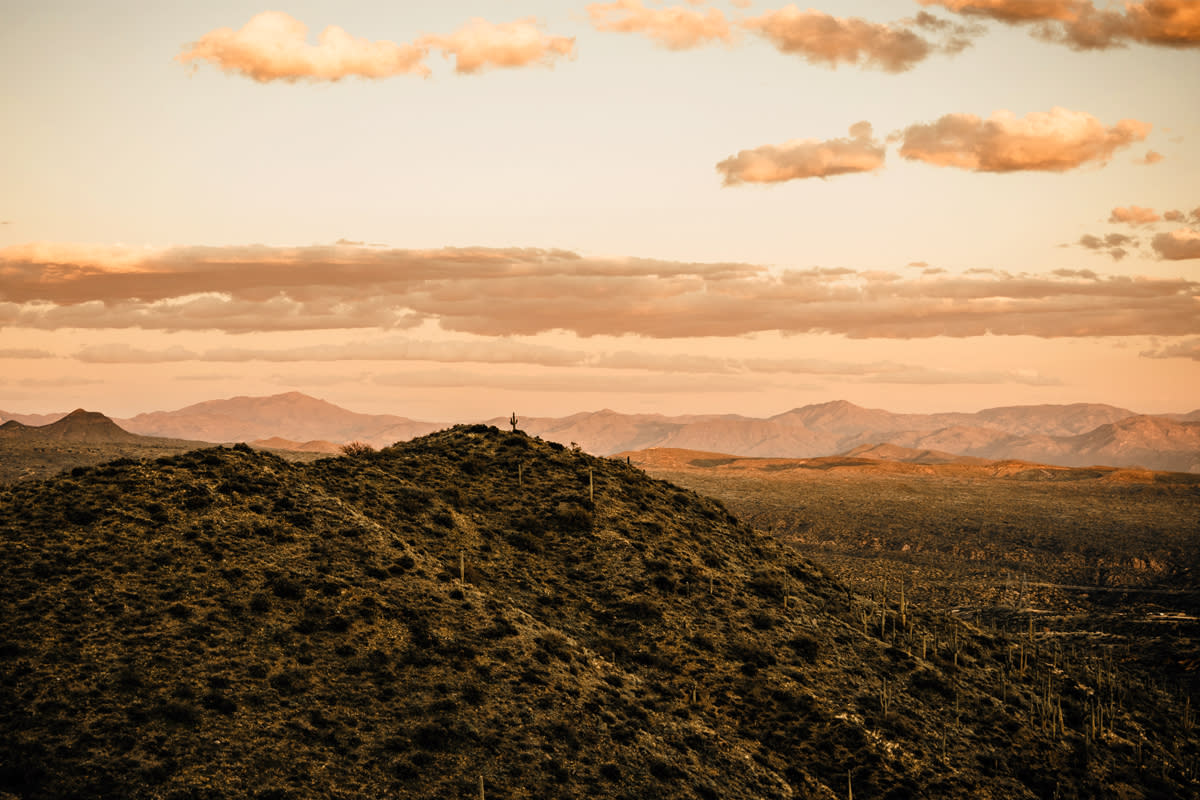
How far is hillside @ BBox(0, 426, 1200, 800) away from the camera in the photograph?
24656 mm

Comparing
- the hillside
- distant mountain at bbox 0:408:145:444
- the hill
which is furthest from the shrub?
distant mountain at bbox 0:408:145:444

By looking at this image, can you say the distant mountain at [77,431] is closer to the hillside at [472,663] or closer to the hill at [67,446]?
the hill at [67,446]

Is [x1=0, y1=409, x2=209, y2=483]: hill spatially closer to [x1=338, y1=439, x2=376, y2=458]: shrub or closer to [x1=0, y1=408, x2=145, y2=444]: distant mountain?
[x1=0, y1=408, x2=145, y2=444]: distant mountain

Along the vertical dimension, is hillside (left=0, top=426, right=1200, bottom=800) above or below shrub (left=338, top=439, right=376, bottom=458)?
below

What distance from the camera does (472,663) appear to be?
31.0 meters

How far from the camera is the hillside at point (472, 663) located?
24.7 meters

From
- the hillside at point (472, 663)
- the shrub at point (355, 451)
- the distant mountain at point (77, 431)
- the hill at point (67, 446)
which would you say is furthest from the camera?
the distant mountain at point (77, 431)

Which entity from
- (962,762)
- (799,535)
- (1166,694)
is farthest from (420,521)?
(799,535)

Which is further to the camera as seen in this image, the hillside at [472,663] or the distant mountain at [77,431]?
the distant mountain at [77,431]

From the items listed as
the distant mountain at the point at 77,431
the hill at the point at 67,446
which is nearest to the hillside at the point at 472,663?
the hill at the point at 67,446

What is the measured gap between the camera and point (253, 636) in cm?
2911

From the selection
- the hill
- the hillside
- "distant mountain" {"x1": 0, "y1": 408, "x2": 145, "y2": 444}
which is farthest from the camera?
"distant mountain" {"x1": 0, "y1": 408, "x2": 145, "y2": 444}

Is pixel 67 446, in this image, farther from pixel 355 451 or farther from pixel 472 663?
pixel 472 663

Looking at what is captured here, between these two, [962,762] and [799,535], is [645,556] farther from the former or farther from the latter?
[799,535]
